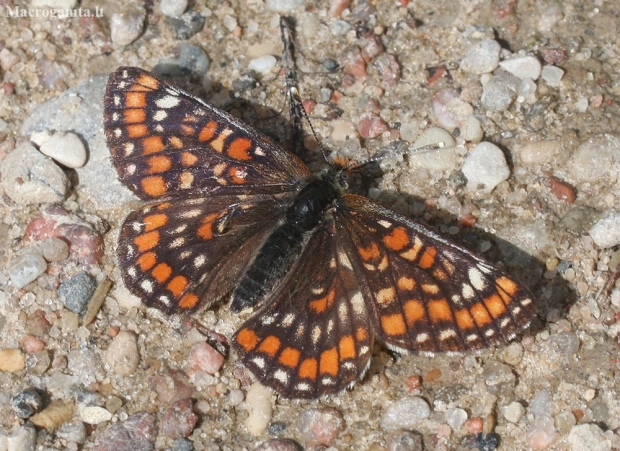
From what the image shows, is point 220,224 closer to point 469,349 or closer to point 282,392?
point 282,392

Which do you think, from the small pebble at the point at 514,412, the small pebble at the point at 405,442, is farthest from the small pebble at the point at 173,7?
the small pebble at the point at 514,412

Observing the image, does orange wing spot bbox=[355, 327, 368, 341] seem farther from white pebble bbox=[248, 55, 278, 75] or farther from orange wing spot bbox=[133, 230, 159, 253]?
white pebble bbox=[248, 55, 278, 75]

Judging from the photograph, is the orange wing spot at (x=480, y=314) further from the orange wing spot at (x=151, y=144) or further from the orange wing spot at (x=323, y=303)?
the orange wing spot at (x=151, y=144)

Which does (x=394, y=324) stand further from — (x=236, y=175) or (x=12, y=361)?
(x=12, y=361)

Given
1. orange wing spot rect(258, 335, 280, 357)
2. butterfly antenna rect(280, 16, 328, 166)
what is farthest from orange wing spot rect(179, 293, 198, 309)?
butterfly antenna rect(280, 16, 328, 166)

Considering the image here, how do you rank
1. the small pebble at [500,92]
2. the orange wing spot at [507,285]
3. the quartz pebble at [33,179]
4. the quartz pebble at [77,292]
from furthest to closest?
the small pebble at [500,92] < the quartz pebble at [33,179] < the quartz pebble at [77,292] < the orange wing spot at [507,285]

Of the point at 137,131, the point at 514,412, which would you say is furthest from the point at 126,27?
the point at 514,412
